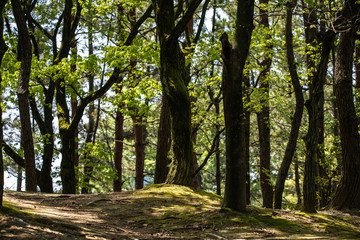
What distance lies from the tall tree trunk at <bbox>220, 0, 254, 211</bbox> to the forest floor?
2.00 feet

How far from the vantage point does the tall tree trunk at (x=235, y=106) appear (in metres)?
6.43

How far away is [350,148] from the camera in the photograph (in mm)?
8922

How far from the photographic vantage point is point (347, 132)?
901 cm

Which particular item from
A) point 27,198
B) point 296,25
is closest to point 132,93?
point 27,198

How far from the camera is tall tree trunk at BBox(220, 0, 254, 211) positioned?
6430 millimetres

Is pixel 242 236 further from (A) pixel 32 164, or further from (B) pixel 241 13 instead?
(A) pixel 32 164

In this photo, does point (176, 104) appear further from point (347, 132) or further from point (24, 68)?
point (347, 132)

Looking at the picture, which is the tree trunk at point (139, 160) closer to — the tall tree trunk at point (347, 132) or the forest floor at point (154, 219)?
the forest floor at point (154, 219)

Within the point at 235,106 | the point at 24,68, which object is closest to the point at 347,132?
the point at 235,106

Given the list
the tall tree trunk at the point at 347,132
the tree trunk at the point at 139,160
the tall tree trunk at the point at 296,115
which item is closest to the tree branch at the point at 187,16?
the tall tree trunk at the point at 296,115

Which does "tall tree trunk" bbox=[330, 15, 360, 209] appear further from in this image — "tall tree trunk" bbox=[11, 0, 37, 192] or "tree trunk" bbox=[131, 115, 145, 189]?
"tree trunk" bbox=[131, 115, 145, 189]

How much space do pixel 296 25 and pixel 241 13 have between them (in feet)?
54.6

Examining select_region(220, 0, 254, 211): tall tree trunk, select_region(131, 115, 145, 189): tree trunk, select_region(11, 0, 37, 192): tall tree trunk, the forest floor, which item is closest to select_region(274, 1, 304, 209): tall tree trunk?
the forest floor

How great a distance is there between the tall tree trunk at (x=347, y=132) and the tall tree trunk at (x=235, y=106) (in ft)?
12.1
